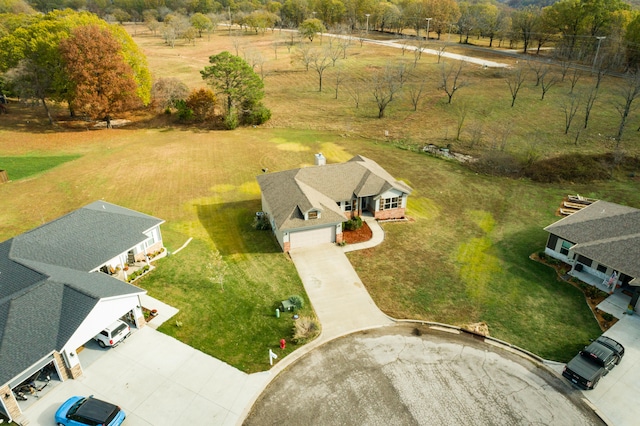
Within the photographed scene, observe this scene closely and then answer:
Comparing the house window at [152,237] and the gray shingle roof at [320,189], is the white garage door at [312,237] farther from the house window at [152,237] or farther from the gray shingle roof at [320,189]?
the house window at [152,237]

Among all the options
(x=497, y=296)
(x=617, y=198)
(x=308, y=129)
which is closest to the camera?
(x=497, y=296)

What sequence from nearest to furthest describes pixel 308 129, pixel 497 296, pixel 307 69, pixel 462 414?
pixel 462 414 → pixel 497 296 → pixel 308 129 → pixel 307 69

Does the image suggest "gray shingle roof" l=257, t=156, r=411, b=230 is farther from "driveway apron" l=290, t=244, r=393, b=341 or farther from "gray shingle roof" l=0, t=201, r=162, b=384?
"gray shingle roof" l=0, t=201, r=162, b=384

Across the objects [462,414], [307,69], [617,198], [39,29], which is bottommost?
[462,414]

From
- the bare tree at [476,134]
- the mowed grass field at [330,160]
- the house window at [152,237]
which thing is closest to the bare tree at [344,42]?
the mowed grass field at [330,160]

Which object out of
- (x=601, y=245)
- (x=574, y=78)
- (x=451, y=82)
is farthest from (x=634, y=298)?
(x=574, y=78)

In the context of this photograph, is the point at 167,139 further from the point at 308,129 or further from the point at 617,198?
the point at 617,198

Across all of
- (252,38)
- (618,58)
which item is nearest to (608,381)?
(618,58)
